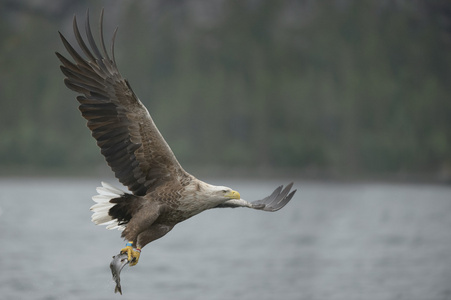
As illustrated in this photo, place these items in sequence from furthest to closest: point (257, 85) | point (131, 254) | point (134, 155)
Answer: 1. point (257, 85)
2. point (134, 155)
3. point (131, 254)

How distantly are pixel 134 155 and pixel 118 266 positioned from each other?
4.27ft

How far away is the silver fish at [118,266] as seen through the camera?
7.31m

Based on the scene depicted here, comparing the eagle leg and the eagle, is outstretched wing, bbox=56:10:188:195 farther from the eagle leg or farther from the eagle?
the eagle leg

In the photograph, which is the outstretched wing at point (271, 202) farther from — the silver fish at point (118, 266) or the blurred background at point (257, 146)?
the blurred background at point (257, 146)

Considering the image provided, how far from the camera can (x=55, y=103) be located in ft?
239

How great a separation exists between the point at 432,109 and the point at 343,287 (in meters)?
68.8

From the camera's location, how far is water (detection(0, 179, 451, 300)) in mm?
14875

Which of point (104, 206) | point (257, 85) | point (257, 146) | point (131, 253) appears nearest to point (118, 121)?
point (104, 206)

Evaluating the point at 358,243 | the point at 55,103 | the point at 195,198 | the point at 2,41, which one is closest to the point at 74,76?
the point at 195,198

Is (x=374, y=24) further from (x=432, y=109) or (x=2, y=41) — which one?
(x=2, y=41)

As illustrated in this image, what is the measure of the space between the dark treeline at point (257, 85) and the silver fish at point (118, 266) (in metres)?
58.0

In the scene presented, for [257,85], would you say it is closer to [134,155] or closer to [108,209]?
[108,209]

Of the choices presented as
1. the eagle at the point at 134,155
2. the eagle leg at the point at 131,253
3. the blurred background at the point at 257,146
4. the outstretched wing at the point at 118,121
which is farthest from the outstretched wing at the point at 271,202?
the blurred background at the point at 257,146

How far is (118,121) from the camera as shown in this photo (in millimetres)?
8086
